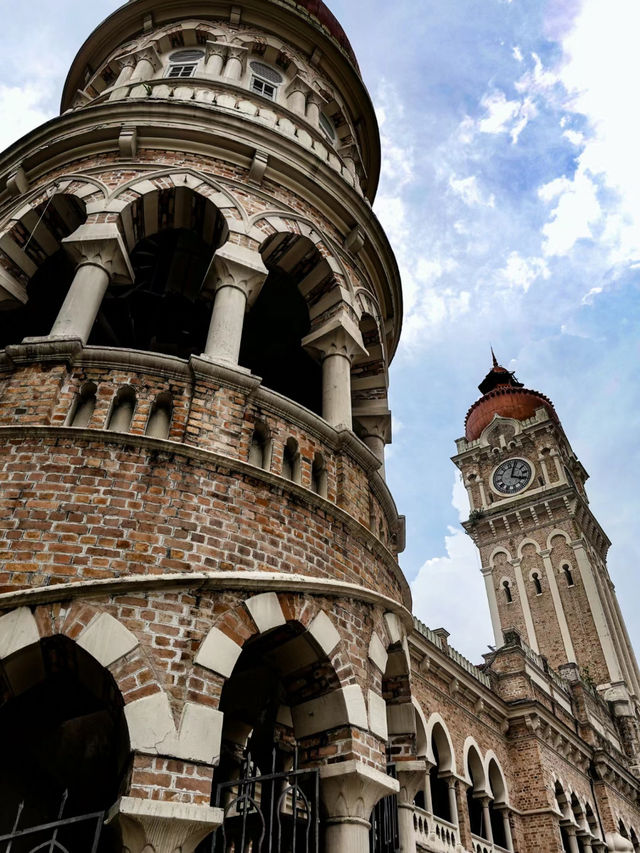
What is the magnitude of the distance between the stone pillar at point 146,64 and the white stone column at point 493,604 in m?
36.3

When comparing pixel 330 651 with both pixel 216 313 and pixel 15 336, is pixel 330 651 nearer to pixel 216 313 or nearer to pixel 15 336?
pixel 216 313

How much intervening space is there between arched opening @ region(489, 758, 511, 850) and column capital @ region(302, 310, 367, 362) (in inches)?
554

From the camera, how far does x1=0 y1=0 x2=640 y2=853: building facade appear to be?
473 centimetres

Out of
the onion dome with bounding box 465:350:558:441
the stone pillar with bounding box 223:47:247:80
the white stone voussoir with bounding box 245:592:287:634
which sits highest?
the onion dome with bounding box 465:350:558:441

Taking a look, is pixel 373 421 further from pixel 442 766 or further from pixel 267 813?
pixel 442 766

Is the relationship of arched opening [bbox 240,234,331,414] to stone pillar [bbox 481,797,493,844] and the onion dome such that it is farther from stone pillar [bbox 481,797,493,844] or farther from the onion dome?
the onion dome

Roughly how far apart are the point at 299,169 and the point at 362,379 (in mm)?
3090

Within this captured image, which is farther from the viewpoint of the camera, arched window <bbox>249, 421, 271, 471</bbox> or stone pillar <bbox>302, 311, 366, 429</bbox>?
stone pillar <bbox>302, 311, 366, 429</bbox>

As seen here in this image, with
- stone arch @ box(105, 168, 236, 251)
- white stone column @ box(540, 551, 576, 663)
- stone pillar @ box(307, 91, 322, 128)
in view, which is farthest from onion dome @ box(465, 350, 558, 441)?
stone arch @ box(105, 168, 236, 251)

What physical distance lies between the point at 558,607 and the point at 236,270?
1448 inches

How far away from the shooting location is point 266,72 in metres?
12.3

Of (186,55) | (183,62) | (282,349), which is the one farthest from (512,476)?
(183,62)

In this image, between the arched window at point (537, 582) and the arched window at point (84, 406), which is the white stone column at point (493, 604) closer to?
the arched window at point (537, 582)

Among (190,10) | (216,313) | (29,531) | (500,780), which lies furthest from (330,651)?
(500,780)
